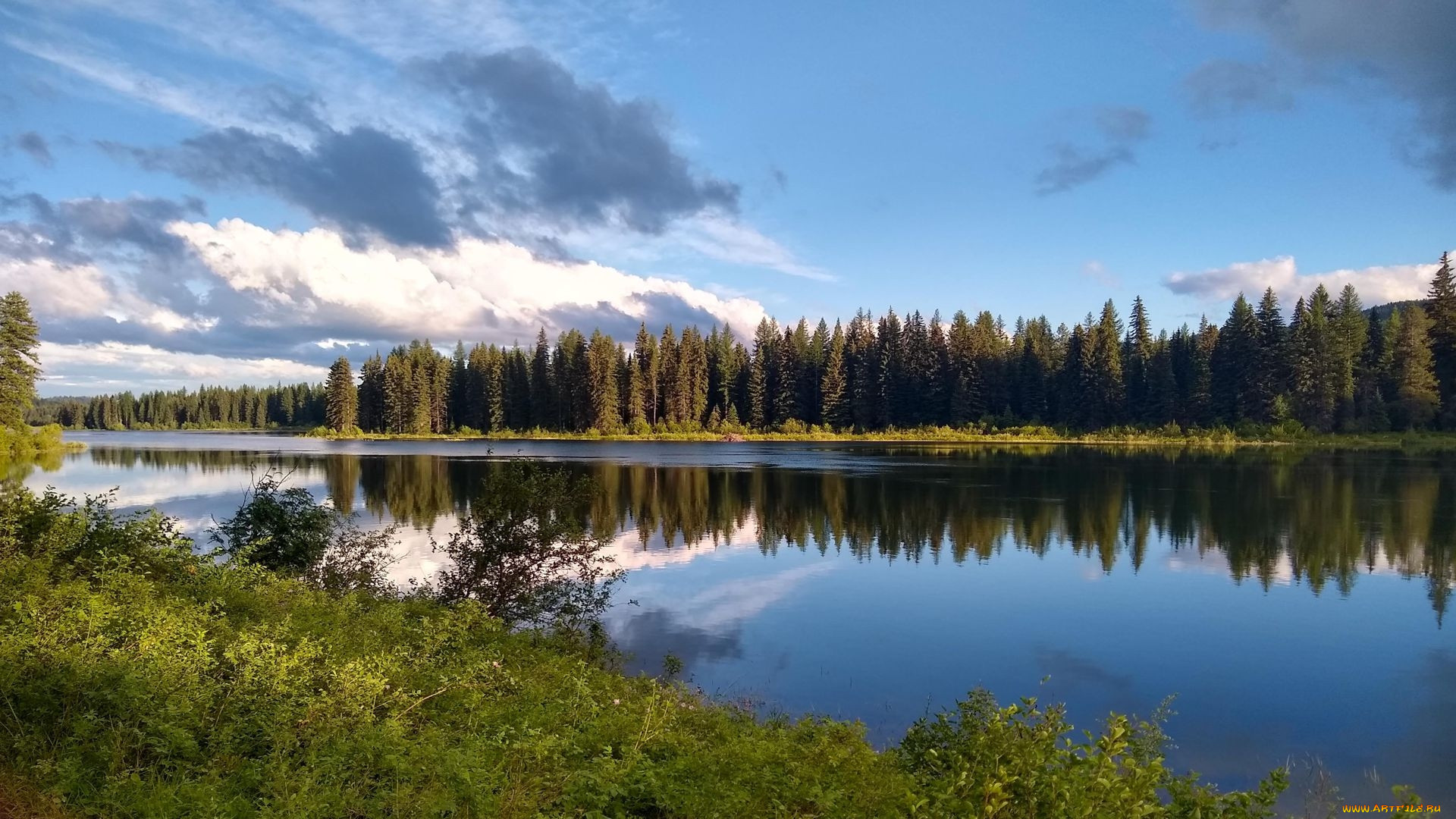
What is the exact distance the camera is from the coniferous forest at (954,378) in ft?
261

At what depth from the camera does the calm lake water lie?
36.6ft

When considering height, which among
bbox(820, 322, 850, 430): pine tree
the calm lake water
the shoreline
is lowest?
the calm lake water

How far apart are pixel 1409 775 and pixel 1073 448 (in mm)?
71009

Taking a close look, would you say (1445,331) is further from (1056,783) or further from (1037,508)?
(1056,783)

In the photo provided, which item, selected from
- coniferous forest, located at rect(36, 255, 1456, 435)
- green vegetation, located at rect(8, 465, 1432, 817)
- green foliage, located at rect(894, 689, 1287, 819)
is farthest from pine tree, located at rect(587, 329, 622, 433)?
green foliage, located at rect(894, 689, 1287, 819)

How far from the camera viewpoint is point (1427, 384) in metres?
75.4

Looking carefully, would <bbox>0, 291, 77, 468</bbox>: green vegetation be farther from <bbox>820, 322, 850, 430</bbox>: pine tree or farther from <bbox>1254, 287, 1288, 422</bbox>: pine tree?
<bbox>1254, 287, 1288, 422</bbox>: pine tree

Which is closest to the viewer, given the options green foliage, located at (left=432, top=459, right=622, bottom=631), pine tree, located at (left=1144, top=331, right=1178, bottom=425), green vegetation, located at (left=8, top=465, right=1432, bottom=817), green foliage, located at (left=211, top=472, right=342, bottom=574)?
green vegetation, located at (left=8, top=465, right=1432, bottom=817)

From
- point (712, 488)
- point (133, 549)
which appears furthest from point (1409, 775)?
point (712, 488)

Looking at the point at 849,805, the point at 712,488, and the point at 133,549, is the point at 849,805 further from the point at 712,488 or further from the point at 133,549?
the point at 712,488

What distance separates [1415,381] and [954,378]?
44205 millimetres

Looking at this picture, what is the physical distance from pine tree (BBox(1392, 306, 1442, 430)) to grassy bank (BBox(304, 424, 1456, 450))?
2782 millimetres

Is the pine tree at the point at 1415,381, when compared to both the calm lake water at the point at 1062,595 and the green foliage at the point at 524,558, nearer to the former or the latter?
the calm lake water at the point at 1062,595

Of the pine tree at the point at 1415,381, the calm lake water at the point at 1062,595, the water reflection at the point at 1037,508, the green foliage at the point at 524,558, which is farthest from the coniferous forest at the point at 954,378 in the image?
the green foliage at the point at 524,558
